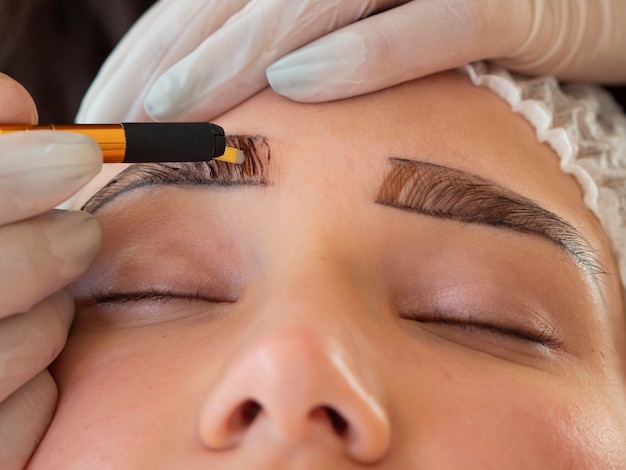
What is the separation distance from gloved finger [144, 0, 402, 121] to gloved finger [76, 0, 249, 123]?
0.12m

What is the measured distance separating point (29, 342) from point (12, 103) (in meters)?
0.31

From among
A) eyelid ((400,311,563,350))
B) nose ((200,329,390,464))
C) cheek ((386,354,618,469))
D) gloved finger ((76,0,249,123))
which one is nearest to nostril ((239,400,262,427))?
nose ((200,329,390,464))

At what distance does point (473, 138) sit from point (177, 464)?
2.04 feet

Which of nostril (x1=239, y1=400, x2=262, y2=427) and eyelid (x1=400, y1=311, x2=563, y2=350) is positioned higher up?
nostril (x1=239, y1=400, x2=262, y2=427)

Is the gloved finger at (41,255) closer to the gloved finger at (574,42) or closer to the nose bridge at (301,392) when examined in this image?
the nose bridge at (301,392)

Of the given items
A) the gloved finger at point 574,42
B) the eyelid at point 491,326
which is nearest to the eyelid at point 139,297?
the eyelid at point 491,326

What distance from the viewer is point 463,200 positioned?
0.91 meters

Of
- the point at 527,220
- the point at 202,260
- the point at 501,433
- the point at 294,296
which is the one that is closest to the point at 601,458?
the point at 501,433

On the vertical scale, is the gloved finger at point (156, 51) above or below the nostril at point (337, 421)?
above

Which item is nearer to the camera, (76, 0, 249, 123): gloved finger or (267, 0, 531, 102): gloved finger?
(267, 0, 531, 102): gloved finger

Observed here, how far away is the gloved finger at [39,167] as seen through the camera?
765 mm

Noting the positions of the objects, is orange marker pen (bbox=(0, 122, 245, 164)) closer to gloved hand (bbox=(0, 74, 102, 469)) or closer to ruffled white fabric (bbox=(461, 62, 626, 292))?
gloved hand (bbox=(0, 74, 102, 469))

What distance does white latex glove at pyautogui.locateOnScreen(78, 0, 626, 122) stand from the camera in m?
1.01

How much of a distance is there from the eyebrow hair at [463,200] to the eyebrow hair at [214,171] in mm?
172
